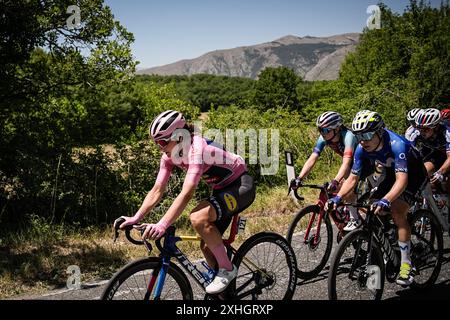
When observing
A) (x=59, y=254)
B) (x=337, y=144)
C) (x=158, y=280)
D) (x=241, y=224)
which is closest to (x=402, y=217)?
(x=337, y=144)

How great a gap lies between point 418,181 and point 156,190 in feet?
10.3

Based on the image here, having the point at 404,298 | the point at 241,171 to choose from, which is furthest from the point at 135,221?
the point at 404,298

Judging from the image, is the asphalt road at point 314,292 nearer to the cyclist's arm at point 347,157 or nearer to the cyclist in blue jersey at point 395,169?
the cyclist in blue jersey at point 395,169

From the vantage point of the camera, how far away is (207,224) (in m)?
3.53

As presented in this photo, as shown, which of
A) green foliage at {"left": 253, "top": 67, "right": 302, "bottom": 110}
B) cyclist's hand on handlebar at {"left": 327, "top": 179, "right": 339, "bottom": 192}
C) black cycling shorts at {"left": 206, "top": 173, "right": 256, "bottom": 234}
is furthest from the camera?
green foliage at {"left": 253, "top": 67, "right": 302, "bottom": 110}

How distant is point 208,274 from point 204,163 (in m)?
1.04

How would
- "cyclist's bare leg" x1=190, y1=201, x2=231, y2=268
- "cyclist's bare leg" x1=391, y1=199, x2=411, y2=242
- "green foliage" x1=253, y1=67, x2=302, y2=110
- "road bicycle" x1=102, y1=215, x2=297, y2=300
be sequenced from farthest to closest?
"green foliage" x1=253, y1=67, x2=302, y2=110 < "cyclist's bare leg" x1=391, y1=199, x2=411, y2=242 < "cyclist's bare leg" x1=190, y1=201, x2=231, y2=268 < "road bicycle" x1=102, y1=215, x2=297, y2=300

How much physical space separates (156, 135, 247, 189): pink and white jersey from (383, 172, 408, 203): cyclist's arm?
160 cm

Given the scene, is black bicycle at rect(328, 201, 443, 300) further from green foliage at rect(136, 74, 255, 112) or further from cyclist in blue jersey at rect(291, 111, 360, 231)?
green foliage at rect(136, 74, 255, 112)

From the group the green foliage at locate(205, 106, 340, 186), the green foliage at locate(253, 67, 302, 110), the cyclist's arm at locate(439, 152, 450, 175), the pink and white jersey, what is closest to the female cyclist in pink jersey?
the pink and white jersey

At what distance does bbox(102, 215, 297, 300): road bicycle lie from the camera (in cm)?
326

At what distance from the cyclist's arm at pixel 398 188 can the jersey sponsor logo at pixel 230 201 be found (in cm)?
166

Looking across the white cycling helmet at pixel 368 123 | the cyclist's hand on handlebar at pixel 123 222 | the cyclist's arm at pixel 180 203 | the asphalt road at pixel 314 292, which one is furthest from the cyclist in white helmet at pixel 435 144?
the cyclist's hand on handlebar at pixel 123 222
